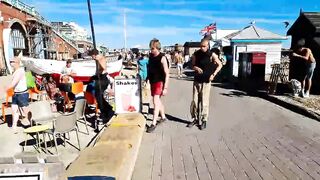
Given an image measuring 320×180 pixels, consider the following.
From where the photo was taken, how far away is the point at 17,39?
1465 inches

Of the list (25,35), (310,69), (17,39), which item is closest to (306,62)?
(310,69)

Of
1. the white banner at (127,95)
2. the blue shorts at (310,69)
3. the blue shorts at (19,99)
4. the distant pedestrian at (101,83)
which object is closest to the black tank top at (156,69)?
the white banner at (127,95)

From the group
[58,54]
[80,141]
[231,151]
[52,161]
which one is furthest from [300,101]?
[58,54]

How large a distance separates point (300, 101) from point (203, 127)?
15.8 feet

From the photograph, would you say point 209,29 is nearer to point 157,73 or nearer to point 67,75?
point 67,75

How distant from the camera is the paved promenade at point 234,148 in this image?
4836 mm

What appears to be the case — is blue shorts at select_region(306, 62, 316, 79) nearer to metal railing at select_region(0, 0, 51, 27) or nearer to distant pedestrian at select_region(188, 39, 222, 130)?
distant pedestrian at select_region(188, 39, 222, 130)

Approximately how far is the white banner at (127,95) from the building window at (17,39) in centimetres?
3068

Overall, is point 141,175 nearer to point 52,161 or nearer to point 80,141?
point 52,161

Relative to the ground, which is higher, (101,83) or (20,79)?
(20,79)

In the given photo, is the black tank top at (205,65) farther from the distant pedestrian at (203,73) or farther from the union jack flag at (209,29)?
the union jack flag at (209,29)

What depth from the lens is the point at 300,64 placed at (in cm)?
1398

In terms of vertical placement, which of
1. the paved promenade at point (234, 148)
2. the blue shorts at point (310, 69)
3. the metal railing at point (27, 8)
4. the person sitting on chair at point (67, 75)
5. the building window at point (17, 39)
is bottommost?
the paved promenade at point (234, 148)

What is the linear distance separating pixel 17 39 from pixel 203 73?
34896 millimetres
